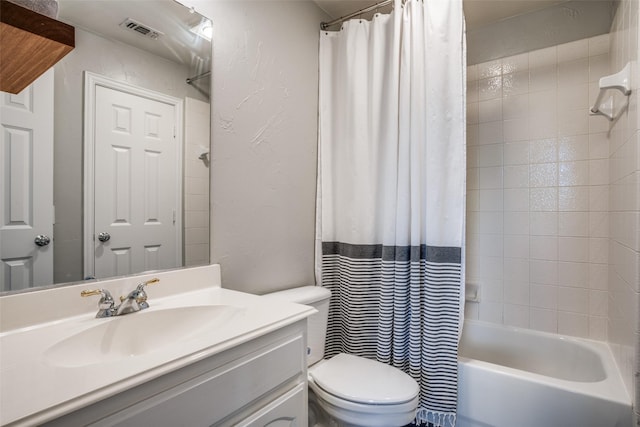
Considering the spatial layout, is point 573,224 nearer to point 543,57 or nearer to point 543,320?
point 543,320

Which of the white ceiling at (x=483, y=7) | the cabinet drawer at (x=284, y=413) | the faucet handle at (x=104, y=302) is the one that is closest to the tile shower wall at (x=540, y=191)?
the white ceiling at (x=483, y=7)

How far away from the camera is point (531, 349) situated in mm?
1882

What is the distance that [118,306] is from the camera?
0.95 m

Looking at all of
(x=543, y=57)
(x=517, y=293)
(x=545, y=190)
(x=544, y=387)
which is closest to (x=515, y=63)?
(x=543, y=57)

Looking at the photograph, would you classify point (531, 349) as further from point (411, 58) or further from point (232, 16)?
point (232, 16)

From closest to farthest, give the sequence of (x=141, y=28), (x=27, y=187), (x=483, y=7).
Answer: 1. (x=27, y=187)
2. (x=141, y=28)
3. (x=483, y=7)

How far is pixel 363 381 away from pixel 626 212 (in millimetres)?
1248

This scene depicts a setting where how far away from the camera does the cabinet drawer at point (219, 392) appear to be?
607 millimetres

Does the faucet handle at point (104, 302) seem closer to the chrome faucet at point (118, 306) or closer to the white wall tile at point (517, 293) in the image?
the chrome faucet at point (118, 306)

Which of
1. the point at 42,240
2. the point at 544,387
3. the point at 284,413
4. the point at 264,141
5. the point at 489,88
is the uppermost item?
the point at 489,88

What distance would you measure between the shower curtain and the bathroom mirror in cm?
78

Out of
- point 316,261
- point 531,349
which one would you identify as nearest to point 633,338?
point 531,349

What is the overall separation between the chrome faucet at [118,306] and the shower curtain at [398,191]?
105 centimetres

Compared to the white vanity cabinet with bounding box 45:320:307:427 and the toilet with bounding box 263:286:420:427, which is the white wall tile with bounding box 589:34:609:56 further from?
the white vanity cabinet with bounding box 45:320:307:427
